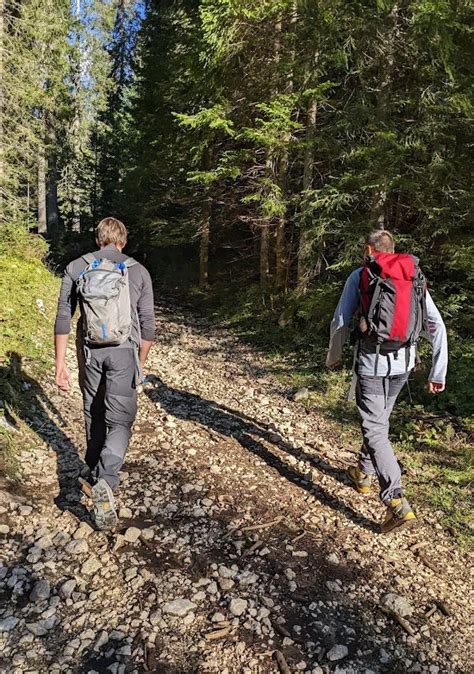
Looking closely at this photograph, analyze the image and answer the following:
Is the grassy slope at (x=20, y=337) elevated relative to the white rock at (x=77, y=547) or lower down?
elevated

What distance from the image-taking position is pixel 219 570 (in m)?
3.66

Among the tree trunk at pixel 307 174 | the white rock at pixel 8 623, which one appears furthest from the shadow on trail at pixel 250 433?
the tree trunk at pixel 307 174

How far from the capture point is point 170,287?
66.8ft

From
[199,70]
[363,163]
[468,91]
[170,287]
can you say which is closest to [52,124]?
[170,287]

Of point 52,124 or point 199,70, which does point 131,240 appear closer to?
point 52,124

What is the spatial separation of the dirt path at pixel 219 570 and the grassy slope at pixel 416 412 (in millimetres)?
410

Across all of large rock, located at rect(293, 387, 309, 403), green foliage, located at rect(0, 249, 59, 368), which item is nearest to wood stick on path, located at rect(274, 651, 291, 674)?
large rock, located at rect(293, 387, 309, 403)

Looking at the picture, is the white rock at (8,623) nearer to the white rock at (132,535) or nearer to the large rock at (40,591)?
the large rock at (40,591)

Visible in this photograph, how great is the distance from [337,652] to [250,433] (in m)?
3.51

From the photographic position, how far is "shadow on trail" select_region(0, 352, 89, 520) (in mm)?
4562

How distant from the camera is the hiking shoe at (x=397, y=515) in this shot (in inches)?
164

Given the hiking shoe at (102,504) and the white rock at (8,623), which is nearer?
the white rock at (8,623)

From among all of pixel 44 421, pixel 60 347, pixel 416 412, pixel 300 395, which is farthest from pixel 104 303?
pixel 416 412

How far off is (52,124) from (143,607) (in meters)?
Result: 25.6
